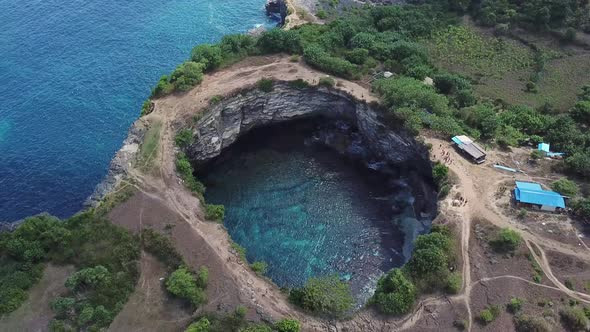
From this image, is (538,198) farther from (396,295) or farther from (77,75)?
(77,75)

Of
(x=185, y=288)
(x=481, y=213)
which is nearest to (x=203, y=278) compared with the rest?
(x=185, y=288)

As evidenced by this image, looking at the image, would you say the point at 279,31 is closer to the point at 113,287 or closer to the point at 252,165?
the point at 252,165

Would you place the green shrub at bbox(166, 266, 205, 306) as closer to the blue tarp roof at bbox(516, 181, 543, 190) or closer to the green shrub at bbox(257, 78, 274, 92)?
the green shrub at bbox(257, 78, 274, 92)

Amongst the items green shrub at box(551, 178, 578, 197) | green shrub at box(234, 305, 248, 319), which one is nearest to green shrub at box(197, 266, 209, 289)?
green shrub at box(234, 305, 248, 319)

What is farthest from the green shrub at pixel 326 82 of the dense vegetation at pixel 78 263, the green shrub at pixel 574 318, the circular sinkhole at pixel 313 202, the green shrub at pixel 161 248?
the green shrub at pixel 574 318

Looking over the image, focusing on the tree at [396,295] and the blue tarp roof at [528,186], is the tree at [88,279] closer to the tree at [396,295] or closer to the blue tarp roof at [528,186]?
the tree at [396,295]
